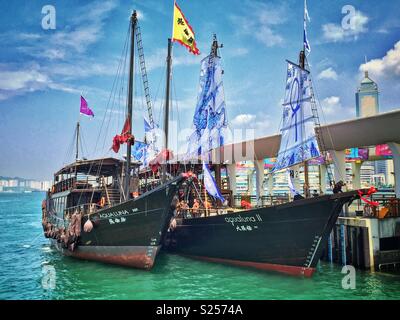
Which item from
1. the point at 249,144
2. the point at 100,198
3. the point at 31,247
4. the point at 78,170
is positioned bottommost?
the point at 31,247

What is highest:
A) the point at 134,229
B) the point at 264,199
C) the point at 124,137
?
the point at 124,137

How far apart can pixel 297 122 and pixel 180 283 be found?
1084 cm

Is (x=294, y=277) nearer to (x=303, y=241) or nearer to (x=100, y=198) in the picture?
(x=303, y=241)

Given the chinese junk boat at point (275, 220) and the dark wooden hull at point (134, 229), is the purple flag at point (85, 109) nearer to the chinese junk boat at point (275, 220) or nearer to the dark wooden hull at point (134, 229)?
the chinese junk boat at point (275, 220)

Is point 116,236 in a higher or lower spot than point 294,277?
higher

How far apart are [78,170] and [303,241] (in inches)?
675

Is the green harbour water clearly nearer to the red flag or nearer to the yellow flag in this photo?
the red flag

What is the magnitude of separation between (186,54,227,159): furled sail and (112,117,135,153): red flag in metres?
4.96

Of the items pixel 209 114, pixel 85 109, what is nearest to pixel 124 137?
pixel 209 114

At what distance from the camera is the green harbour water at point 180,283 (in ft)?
47.1

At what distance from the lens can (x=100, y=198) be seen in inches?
973

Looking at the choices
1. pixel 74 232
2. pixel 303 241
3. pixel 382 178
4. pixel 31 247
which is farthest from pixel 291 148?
pixel 382 178

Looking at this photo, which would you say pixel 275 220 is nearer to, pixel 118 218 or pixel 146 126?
pixel 118 218

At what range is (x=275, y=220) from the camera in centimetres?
1709
